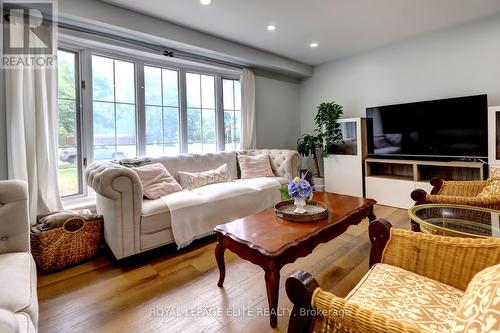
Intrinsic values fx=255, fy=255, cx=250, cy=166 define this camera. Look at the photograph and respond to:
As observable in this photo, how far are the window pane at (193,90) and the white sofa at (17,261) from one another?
2.52m

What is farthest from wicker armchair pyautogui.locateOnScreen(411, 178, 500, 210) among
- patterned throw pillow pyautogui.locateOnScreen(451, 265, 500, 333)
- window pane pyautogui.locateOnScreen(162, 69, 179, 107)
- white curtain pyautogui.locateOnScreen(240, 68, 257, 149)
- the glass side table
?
window pane pyautogui.locateOnScreen(162, 69, 179, 107)

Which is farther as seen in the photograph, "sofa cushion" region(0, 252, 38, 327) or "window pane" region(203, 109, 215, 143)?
"window pane" region(203, 109, 215, 143)

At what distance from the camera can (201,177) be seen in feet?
10.2

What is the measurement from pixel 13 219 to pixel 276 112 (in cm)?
392

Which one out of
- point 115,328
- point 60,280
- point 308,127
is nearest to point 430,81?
point 308,127

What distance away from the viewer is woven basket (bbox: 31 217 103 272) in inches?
77.4

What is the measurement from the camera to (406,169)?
379 centimetres

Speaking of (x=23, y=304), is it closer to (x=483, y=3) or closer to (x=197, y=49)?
(x=197, y=49)

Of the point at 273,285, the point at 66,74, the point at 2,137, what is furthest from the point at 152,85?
the point at 273,285

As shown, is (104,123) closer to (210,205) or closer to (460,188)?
(210,205)

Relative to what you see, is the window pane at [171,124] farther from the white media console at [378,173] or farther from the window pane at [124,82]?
the white media console at [378,173]

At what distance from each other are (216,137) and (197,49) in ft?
4.24

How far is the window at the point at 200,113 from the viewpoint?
3691 millimetres

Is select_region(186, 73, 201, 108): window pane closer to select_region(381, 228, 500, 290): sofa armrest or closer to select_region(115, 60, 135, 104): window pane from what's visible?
select_region(115, 60, 135, 104): window pane
